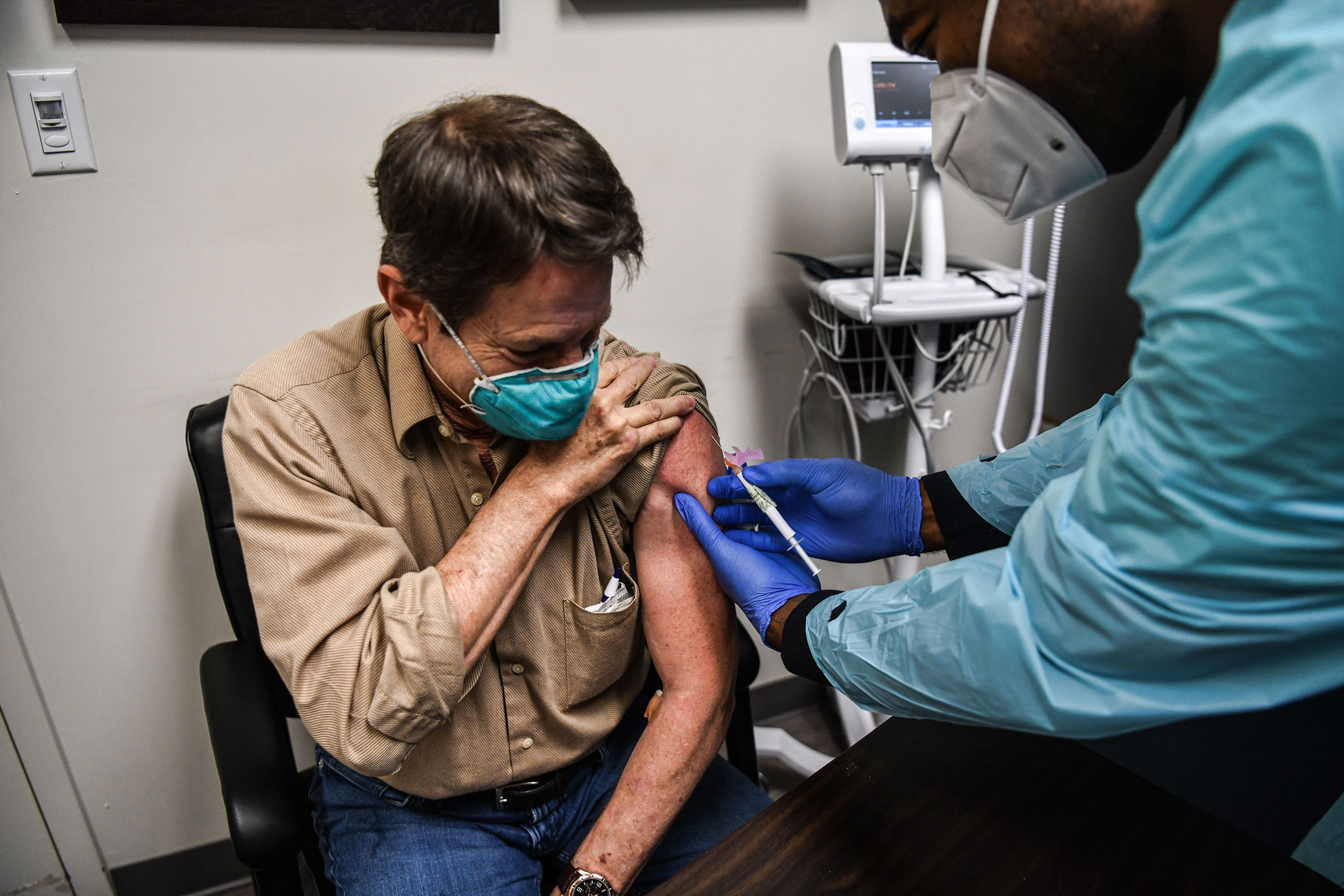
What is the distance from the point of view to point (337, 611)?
93 centimetres

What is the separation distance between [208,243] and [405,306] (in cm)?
58

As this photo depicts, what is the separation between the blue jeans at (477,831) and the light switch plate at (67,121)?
987 mm

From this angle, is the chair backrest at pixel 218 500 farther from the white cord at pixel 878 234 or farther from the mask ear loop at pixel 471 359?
the white cord at pixel 878 234

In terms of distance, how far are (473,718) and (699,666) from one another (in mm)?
325

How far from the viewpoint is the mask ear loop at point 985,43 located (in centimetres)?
84

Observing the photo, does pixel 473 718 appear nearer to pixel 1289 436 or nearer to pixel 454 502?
pixel 454 502

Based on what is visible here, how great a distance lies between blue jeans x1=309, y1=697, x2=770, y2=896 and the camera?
1.07m

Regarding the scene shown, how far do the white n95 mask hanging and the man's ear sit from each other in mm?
680

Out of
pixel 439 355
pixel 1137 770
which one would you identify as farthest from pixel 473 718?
pixel 1137 770

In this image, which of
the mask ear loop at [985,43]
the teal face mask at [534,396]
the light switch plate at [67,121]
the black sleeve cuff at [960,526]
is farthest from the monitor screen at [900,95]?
the light switch plate at [67,121]

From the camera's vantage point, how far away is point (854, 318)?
4.99 ft

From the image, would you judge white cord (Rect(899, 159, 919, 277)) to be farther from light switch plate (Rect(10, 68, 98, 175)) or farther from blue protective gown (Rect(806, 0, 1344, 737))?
light switch plate (Rect(10, 68, 98, 175))

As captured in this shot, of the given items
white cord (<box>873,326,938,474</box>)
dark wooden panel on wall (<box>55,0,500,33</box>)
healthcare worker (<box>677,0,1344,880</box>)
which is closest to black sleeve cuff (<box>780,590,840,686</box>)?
healthcare worker (<box>677,0,1344,880</box>)

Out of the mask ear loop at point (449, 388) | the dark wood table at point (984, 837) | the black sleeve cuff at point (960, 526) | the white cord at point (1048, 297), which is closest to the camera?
the dark wood table at point (984, 837)
